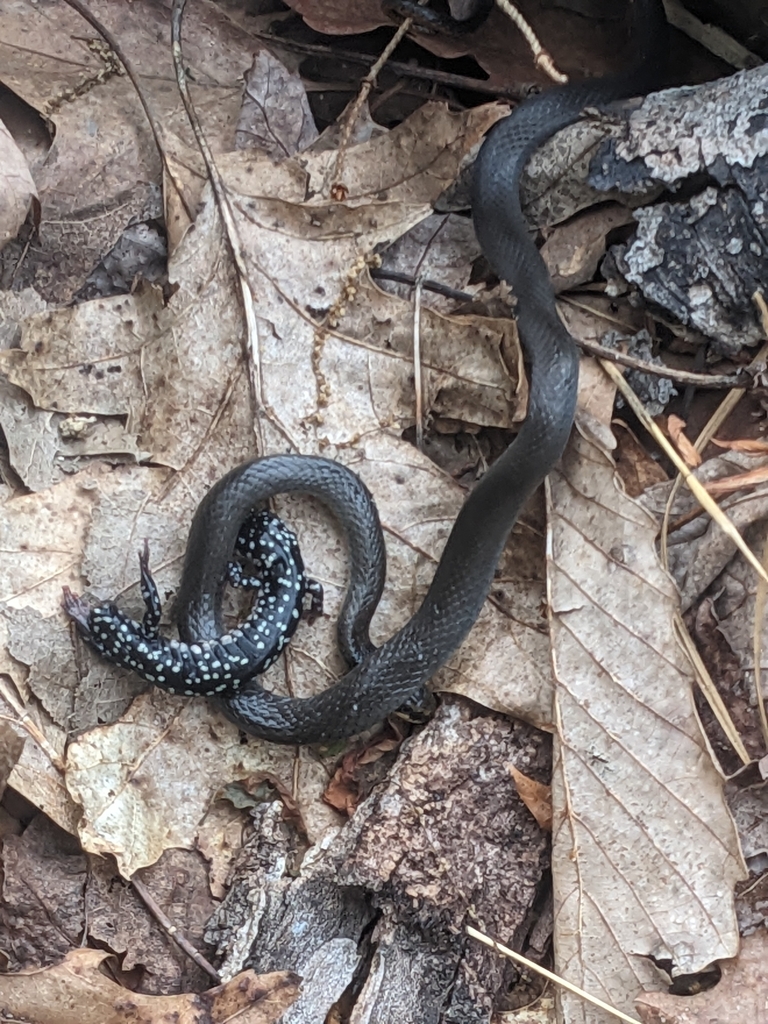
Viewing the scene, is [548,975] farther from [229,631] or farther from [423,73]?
[423,73]

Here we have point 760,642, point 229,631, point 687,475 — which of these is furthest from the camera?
point 229,631

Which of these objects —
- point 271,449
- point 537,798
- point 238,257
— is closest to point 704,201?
point 238,257

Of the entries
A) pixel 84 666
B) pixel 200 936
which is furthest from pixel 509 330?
pixel 200 936

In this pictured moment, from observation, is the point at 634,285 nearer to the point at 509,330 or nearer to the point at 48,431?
the point at 509,330

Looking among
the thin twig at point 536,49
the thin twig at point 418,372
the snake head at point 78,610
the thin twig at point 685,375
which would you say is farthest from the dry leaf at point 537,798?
the thin twig at point 536,49

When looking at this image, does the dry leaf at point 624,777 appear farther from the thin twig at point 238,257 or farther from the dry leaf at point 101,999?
the thin twig at point 238,257

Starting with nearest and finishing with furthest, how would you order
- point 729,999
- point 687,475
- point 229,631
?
point 729,999, point 687,475, point 229,631
